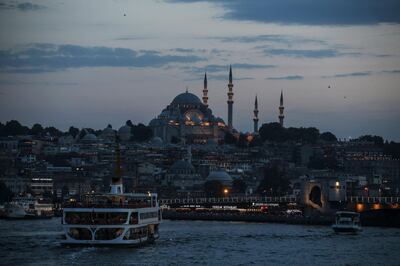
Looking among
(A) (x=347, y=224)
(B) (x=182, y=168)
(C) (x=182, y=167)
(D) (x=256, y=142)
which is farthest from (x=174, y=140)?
(A) (x=347, y=224)

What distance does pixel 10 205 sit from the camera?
269 ft

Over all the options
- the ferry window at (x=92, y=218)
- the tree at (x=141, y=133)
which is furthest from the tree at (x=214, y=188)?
the ferry window at (x=92, y=218)

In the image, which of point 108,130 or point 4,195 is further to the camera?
point 108,130

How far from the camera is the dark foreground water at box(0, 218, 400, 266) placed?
46.3m

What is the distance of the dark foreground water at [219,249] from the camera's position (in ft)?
152

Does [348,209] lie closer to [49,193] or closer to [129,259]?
[129,259]

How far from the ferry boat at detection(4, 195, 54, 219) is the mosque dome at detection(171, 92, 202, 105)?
85.7 metres

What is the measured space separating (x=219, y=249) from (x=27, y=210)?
3107cm

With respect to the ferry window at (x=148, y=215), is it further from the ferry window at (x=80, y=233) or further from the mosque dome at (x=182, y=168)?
the mosque dome at (x=182, y=168)

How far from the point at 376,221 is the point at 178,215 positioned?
16109 millimetres

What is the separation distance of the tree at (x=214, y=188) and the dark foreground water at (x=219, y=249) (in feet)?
152

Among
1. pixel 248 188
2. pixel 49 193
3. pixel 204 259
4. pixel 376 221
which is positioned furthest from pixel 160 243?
pixel 248 188

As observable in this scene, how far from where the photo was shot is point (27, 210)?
3214 inches

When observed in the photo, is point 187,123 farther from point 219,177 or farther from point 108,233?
point 108,233
